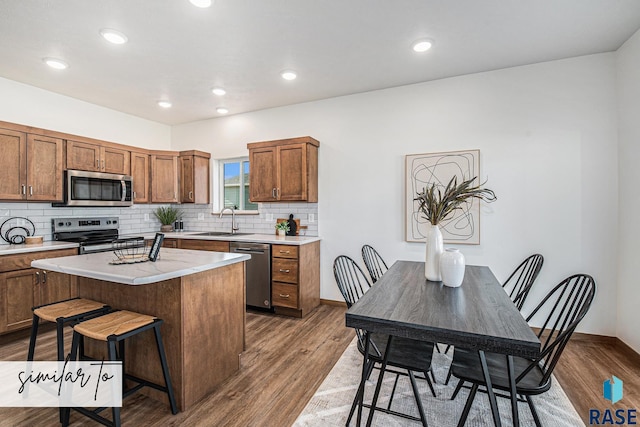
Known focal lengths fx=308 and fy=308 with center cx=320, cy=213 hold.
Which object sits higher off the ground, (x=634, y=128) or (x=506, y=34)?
(x=506, y=34)

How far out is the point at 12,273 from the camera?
2.94 meters

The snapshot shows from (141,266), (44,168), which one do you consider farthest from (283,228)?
(44,168)

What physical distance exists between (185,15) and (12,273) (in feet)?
9.47

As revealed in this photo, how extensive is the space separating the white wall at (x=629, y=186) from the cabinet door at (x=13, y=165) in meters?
5.82

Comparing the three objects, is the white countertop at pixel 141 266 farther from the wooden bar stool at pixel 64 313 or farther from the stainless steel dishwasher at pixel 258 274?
the stainless steel dishwasher at pixel 258 274

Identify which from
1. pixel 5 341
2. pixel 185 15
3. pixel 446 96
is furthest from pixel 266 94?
pixel 5 341

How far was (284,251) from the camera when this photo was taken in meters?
3.66

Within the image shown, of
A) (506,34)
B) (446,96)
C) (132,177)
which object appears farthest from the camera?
(132,177)

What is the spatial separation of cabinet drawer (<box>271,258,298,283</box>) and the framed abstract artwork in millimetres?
1370

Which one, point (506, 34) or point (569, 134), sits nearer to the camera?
point (506, 34)

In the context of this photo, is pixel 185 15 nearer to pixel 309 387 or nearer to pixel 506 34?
pixel 506 34

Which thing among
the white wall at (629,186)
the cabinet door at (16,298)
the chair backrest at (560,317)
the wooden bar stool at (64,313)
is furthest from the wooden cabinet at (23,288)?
the white wall at (629,186)

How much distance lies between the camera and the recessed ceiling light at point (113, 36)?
2510 mm

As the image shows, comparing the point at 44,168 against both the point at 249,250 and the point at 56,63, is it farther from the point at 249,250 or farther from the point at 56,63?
the point at 249,250
